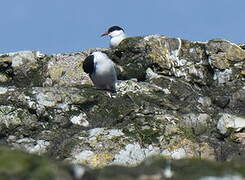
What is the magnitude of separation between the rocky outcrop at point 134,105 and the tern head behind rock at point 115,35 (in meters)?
2.50

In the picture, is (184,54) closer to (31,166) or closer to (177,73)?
(177,73)

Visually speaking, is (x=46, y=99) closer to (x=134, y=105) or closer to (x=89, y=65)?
(x=89, y=65)

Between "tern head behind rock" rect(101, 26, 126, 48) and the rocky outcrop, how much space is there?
250cm

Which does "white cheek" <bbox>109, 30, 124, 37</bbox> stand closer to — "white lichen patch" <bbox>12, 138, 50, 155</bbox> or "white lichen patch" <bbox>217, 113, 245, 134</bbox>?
"white lichen patch" <bbox>217, 113, 245, 134</bbox>

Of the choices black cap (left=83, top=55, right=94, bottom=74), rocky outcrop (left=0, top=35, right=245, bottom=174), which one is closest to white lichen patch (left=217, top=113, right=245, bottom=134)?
rocky outcrop (left=0, top=35, right=245, bottom=174)

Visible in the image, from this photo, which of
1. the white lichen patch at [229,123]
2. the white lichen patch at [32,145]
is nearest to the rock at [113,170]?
the white lichen patch at [32,145]

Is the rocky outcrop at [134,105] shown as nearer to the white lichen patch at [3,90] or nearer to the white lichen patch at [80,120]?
the white lichen patch at [80,120]

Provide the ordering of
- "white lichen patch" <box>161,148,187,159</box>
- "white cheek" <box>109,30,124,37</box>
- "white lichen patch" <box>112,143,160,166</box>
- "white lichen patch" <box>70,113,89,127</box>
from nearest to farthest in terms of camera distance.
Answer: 1. "white lichen patch" <box>112,143,160,166</box>
2. "white lichen patch" <box>161,148,187,159</box>
3. "white lichen patch" <box>70,113,89,127</box>
4. "white cheek" <box>109,30,124,37</box>

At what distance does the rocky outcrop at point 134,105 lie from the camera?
1916 centimetres

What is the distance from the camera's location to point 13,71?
26156mm

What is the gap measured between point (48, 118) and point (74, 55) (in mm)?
5908

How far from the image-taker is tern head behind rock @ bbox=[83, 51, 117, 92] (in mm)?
23391

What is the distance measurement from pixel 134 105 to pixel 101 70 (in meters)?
2.61

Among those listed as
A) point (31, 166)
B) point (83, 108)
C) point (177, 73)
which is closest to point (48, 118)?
point (83, 108)
